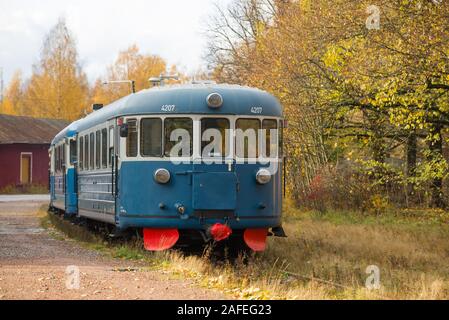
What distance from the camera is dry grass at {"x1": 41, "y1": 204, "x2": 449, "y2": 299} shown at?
34.4ft

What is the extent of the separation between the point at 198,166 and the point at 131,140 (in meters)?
1.31

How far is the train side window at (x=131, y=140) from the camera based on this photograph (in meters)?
14.0

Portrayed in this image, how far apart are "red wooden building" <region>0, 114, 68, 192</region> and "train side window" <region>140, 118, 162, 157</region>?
115 feet

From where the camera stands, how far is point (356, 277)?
13.0 metres

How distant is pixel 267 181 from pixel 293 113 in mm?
11120

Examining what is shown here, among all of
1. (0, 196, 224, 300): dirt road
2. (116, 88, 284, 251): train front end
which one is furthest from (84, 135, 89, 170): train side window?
(116, 88, 284, 251): train front end

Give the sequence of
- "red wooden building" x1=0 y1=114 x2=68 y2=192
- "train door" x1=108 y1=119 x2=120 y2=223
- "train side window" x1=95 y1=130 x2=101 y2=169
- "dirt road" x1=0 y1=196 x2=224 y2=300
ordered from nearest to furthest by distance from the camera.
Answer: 1. "dirt road" x1=0 y1=196 x2=224 y2=300
2. "train door" x1=108 y1=119 x2=120 y2=223
3. "train side window" x1=95 y1=130 x2=101 y2=169
4. "red wooden building" x1=0 y1=114 x2=68 y2=192

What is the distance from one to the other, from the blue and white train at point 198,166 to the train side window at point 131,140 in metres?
0.02

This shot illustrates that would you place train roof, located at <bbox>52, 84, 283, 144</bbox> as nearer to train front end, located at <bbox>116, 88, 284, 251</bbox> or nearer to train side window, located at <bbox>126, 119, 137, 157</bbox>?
train front end, located at <bbox>116, 88, 284, 251</bbox>

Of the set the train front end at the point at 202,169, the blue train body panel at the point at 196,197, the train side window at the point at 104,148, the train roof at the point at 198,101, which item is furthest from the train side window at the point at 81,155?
the blue train body panel at the point at 196,197
